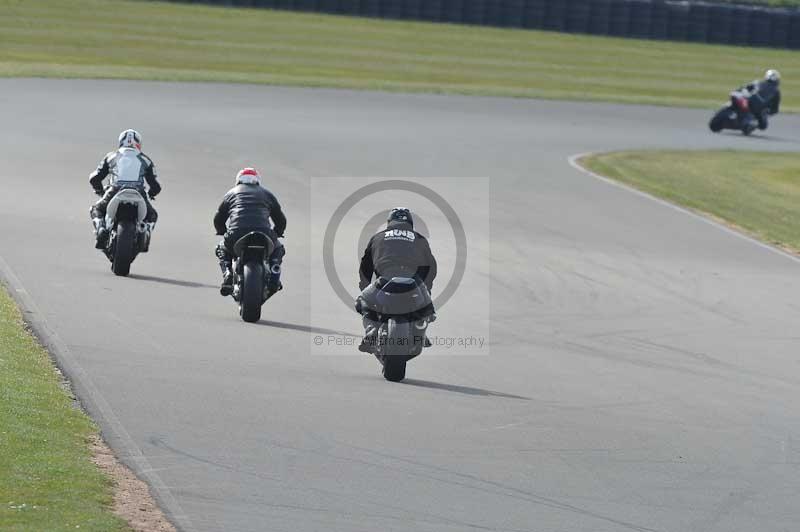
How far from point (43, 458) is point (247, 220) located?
5.72 m

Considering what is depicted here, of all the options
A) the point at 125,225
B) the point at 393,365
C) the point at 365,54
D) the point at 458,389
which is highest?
the point at 125,225

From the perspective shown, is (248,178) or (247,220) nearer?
(247,220)

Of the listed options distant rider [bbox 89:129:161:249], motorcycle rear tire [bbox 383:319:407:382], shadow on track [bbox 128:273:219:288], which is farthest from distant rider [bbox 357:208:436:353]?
distant rider [bbox 89:129:161:249]

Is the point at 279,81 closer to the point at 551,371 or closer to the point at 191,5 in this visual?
the point at 191,5

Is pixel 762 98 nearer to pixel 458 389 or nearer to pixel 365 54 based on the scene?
pixel 365 54

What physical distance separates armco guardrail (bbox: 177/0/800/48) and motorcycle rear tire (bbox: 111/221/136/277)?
3518 centimetres

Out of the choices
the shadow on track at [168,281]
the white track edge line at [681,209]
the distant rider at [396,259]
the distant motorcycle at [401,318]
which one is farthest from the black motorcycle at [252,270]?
the white track edge line at [681,209]

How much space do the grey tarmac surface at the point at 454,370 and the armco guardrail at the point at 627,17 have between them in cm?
2486

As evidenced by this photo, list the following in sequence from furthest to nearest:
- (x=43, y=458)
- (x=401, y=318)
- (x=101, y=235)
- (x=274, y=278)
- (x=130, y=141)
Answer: (x=130, y=141) → (x=101, y=235) → (x=274, y=278) → (x=401, y=318) → (x=43, y=458)

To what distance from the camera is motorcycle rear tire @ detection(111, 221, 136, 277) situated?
599 inches

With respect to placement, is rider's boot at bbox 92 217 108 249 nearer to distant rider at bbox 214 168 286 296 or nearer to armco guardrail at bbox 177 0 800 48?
distant rider at bbox 214 168 286 296

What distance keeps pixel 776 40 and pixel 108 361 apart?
43672 mm

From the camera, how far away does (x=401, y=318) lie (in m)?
11.3

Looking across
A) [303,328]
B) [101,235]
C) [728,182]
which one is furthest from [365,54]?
[303,328]
